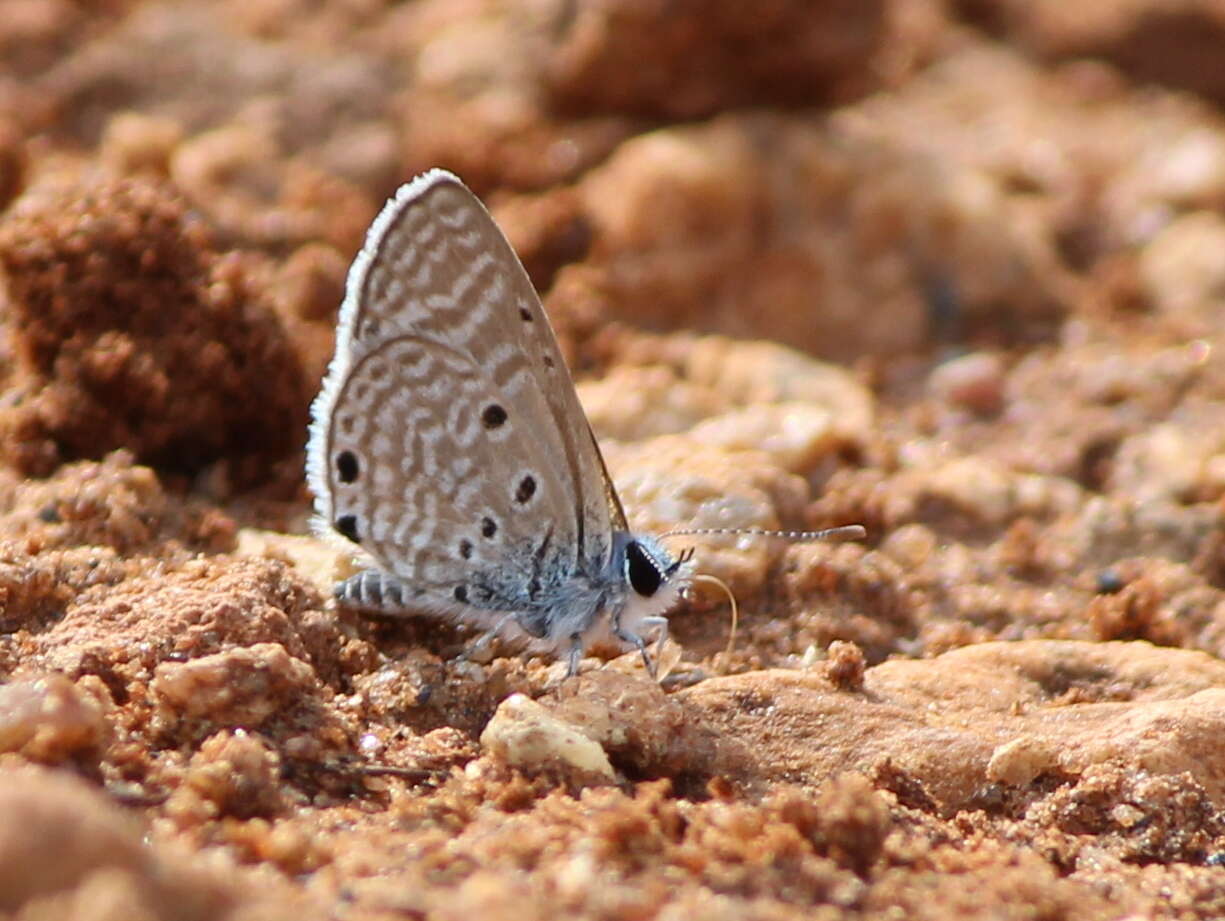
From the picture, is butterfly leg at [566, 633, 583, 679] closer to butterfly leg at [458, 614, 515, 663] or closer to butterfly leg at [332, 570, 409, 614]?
butterfly leg at [458, 614, 515, 663]

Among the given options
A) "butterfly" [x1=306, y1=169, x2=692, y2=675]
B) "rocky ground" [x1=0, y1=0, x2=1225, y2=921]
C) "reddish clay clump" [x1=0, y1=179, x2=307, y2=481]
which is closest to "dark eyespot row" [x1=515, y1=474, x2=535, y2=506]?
"butterfly" [x1=306, y1=169, x2=692, y2=675]

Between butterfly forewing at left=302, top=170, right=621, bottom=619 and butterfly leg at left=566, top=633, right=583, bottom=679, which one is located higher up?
butterfly forewing at left=302, top=170, right=621, bottom=619

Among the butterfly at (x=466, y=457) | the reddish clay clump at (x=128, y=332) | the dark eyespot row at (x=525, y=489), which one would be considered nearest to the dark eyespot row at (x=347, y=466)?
the butterfly at (x=466, y=457)

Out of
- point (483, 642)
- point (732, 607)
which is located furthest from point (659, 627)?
point (483, 642)

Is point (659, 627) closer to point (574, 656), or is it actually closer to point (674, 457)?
point (574, 656)

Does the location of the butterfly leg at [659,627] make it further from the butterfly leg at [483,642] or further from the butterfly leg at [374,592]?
the butterfly leg at [374,592]

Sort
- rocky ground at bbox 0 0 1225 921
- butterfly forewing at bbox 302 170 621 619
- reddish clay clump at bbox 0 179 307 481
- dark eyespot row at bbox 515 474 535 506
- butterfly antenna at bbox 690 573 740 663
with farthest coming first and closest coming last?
reddish clay clump at bbox 0 179 307 481
butterfly antenna at bbox 690 573 740 663
dark eyespot row at bbox 515 474 535 506
butterfly forewing at bbox 302 170 621 619
rocky ground at bbox 0 0 1225 921
